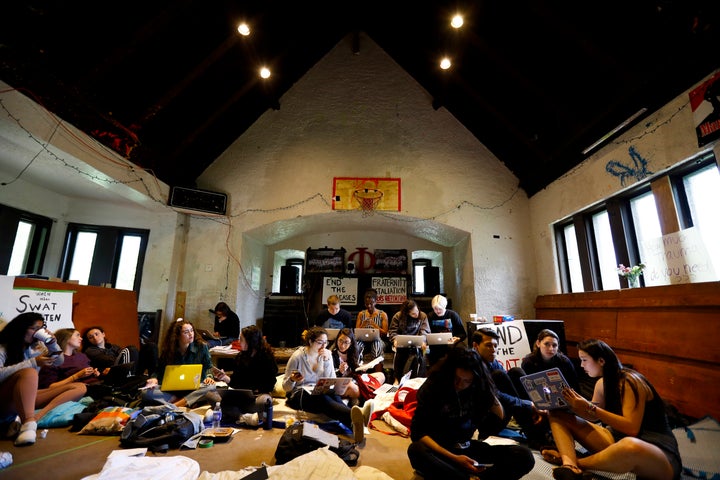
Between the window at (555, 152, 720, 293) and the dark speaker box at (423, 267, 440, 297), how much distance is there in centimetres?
307

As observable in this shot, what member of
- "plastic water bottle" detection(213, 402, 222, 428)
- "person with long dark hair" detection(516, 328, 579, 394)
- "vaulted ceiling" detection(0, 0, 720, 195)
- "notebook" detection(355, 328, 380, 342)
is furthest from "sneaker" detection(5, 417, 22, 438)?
"person with long dark hair" detection(516, 328, 579, 394)

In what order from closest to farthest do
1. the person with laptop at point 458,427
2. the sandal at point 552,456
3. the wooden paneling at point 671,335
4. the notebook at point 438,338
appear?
the person with laptop at point 458,427 → the sandal at point 552,456 → the wooden paneling at point 671,335 → the notebook at point 438,338

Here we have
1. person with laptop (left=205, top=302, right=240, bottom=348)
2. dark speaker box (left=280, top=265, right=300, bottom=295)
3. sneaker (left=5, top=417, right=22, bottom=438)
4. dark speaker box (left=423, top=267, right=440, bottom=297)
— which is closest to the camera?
sneaker (left=5, top=417, right=22, bottom=438)

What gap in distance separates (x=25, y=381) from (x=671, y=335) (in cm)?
614

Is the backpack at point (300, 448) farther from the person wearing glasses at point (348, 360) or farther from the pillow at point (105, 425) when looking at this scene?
the pillow at point (105, 425)

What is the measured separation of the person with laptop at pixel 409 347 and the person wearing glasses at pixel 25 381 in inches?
141

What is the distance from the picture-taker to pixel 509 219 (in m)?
6.64

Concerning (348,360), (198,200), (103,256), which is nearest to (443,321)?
(348,360)

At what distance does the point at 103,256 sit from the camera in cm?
663

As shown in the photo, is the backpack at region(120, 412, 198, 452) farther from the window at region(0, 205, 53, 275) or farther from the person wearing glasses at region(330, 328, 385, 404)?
the window at region(0, 205, 53, 275)

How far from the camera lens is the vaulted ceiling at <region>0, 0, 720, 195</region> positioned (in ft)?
12.4

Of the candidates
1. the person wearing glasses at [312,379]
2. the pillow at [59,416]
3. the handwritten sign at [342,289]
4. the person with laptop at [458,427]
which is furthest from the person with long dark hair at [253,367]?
the handwritten sign at [342,289]

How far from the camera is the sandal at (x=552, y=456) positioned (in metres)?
2.47

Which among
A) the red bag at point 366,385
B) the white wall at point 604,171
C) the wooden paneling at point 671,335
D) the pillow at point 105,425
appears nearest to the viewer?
the pillow at point 105,425
